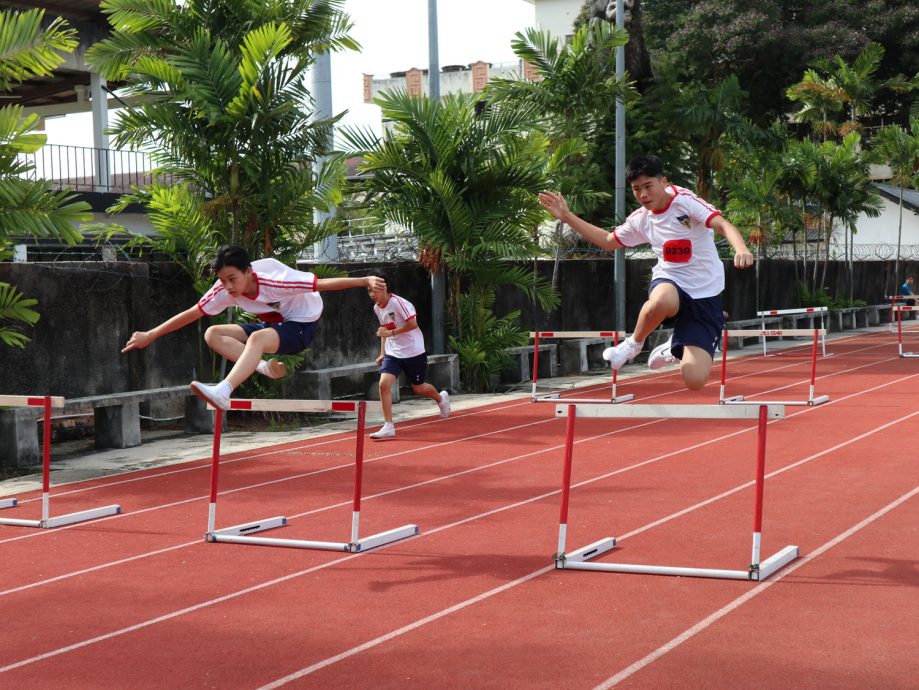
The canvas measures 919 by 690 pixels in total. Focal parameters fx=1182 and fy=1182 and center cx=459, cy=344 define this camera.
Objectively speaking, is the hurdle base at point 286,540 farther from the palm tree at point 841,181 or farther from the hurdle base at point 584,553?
the palm tree at point 841,181

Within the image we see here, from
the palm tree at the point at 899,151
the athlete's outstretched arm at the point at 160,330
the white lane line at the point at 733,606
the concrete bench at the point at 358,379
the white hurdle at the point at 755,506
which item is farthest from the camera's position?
the palm tree at the point at 899,151

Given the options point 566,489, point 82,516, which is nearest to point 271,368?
point 82,516

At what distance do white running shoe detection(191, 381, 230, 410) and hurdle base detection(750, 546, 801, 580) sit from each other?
343 centimetres

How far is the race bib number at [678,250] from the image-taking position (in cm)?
766

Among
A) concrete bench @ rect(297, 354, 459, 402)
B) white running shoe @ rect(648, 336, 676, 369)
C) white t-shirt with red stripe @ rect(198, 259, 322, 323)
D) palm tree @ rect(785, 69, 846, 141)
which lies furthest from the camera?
palm tree @ rect(785, 69, 846, 141)

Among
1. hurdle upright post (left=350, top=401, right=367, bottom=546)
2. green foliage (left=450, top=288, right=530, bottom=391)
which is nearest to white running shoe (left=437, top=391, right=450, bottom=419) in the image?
green foliage (left=450, top=288, right=530, bottom=391)

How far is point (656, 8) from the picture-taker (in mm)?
43250

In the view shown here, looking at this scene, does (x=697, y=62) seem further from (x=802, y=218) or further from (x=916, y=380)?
(x=916, y=380)

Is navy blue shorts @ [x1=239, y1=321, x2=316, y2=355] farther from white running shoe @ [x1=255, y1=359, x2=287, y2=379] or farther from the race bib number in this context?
the race bib number

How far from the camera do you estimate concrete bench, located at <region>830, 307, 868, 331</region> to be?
112ft

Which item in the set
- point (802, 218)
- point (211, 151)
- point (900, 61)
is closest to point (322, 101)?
point (211, 151)

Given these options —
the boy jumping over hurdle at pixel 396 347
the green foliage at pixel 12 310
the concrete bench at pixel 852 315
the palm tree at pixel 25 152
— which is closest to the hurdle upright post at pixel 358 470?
the palm tree at pixel 25 152

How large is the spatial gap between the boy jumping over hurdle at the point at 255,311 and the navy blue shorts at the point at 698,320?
1984 mm

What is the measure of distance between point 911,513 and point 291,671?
513 centimetres
